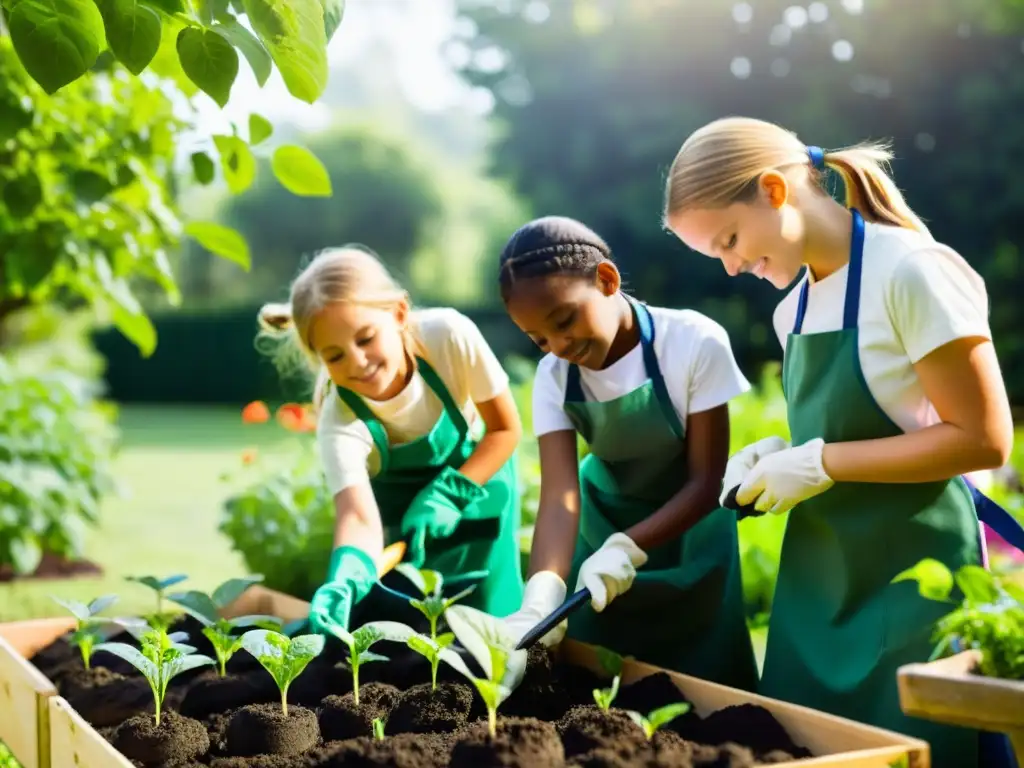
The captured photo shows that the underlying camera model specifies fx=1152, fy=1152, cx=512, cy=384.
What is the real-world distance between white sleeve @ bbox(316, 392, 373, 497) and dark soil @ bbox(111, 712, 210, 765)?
0.71 metres

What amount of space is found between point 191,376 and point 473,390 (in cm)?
1771

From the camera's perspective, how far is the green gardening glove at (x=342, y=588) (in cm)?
215

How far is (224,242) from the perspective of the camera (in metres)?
2.49

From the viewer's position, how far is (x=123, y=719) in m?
2.16

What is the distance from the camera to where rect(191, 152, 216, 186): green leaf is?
250 centimetres

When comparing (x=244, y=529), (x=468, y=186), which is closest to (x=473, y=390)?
(x=244, y=529)

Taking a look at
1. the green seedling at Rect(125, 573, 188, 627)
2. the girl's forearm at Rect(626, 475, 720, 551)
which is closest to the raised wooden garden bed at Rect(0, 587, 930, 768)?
the green seedling at Rect(125, 573, 188, 627)

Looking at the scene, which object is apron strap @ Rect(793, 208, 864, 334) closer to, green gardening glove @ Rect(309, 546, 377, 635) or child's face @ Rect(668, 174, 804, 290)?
child's face @ Rect(668, 174, 804, 290)

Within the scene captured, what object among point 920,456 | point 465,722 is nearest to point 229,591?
point 465,722

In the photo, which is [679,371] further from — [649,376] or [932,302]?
[932,302]

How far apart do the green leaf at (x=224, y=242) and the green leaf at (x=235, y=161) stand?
103 mm

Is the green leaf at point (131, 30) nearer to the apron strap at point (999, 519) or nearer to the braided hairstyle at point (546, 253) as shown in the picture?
the braided hairstyle at point (546, 253)

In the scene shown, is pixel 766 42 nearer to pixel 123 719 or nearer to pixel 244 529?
pixel 244 529

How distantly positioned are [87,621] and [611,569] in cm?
113
